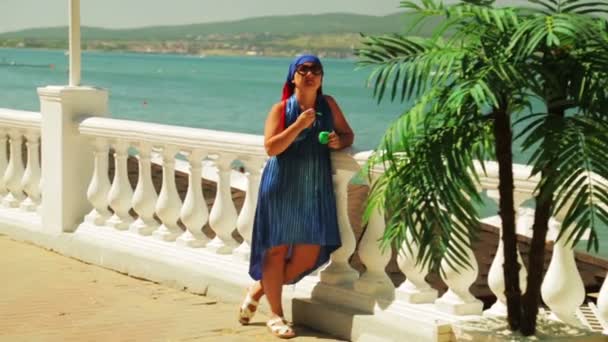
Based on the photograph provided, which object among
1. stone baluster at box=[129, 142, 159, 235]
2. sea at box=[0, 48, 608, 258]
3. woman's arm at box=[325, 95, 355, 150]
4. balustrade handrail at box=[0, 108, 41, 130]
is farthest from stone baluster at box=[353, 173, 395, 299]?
sea at box=[0, 48, 608, 258]

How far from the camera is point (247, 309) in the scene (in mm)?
7375

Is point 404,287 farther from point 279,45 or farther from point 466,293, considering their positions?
point 279,45

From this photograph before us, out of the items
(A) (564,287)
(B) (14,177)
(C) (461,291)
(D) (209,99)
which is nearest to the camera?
(A) (564,287)

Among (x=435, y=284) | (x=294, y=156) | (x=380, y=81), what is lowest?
(x=435, y=284)

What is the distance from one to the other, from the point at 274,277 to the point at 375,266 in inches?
22.3

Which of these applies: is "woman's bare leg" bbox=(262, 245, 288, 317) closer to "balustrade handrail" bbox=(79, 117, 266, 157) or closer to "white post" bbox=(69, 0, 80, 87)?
"balustrade handrail" bbox=(79, 117, 266, 157)

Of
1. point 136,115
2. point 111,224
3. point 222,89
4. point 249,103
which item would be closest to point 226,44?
point 222,89

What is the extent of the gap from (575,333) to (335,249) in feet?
6.16

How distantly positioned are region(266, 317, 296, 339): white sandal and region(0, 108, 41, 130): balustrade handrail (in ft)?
11.2

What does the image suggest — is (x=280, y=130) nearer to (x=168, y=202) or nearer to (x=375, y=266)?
(x=375, y=266)

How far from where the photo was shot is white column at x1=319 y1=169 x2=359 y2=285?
7234 mm

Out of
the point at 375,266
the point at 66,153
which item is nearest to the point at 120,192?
the point at 66,153

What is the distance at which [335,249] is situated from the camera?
7.26 metres

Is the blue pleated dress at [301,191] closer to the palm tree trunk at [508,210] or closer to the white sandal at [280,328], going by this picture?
the white sandal at [280,328]
